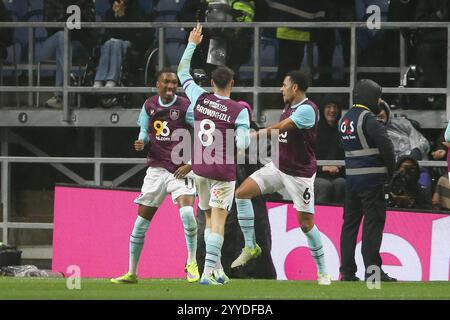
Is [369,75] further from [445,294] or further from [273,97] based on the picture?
[445,294]

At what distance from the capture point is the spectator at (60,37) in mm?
20750

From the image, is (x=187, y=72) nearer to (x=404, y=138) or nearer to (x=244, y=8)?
(x=404, y=138)

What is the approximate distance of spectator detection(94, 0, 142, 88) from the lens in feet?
66.8

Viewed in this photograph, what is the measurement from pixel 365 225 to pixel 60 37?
620 cm

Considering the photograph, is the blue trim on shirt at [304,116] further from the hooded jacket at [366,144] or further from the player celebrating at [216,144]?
the player celebrating at [216,144]

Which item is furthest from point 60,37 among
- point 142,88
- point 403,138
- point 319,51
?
point 403,138

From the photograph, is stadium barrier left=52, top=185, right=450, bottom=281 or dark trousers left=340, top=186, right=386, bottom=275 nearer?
dark trousers left=340, top=186, right=386, bottom=275

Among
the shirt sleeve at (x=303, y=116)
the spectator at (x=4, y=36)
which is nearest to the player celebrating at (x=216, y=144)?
the shirt sleeve at (x=303, y=116)

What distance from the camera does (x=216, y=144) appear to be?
15.5 metres

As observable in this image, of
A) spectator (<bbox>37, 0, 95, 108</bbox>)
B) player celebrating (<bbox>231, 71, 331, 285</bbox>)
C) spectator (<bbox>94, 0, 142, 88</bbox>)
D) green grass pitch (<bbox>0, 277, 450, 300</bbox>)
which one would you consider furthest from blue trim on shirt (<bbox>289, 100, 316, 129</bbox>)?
spectator (<bbox>37, 0, 95, 108</bbox>)

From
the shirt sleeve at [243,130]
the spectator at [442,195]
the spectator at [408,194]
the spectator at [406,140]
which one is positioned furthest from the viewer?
the spectator at [406,140]

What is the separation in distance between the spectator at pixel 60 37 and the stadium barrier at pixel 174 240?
6.17ft

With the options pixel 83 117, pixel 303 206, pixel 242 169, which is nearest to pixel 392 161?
pixel 303 206

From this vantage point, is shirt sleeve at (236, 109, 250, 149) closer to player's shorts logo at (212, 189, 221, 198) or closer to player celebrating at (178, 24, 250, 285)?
player celebrating at (178, 24, 250, 285)
